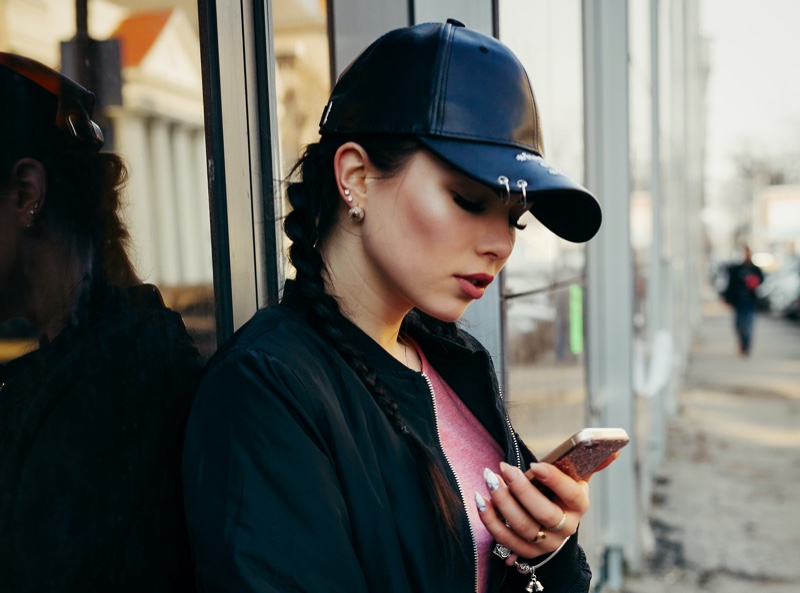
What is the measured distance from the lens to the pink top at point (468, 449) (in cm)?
142

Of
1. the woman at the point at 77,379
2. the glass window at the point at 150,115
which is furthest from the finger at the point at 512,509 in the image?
the glass window at the point at 150,115

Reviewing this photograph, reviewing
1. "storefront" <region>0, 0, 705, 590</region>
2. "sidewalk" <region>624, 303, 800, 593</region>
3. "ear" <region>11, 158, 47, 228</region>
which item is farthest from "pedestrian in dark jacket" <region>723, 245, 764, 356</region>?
"ear" <region>11, 158, 47, 228</region>

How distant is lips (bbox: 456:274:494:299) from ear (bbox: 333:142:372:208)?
22 cm

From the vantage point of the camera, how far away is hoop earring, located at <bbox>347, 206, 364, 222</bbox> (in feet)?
4.47

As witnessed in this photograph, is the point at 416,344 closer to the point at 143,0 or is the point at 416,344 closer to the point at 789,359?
the point at 143,0

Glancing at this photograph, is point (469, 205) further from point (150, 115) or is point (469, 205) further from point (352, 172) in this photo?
point (150, 115)

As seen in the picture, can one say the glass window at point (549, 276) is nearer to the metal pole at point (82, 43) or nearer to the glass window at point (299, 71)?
the glass window at point (299, 71)

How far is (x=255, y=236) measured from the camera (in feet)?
5.89

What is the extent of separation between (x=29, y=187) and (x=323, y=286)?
49 centimetres

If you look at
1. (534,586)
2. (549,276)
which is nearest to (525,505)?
(534,586)

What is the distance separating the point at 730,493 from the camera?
682 centimetres

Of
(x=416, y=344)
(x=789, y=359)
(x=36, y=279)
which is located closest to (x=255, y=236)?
(x=416, y=344)

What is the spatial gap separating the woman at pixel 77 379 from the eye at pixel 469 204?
557 millimetres

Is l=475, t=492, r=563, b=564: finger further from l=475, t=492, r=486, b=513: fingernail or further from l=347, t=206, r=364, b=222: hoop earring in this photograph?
l=347, t=206, r=364, b=222: hoop earring
